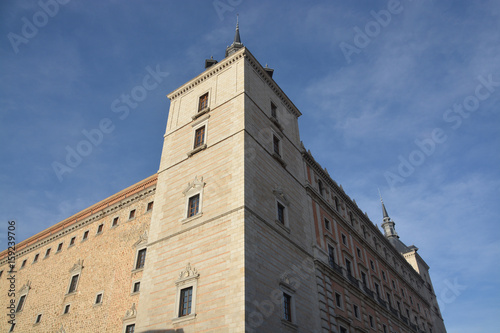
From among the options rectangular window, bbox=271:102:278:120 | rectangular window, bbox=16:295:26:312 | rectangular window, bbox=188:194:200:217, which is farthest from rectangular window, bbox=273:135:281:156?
rectangular window, bbox=16:295:26:312

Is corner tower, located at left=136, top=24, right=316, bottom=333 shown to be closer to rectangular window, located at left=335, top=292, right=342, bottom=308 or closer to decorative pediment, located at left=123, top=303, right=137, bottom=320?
decorative pediment, located at left=123, top=303, right=137, bottom=320

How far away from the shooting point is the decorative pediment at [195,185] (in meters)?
22.1

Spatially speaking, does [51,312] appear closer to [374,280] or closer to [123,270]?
[123,270]

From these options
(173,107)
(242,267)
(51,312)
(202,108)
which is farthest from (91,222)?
(242,267)

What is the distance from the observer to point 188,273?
1909 cm

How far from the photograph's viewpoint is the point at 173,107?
29.3m

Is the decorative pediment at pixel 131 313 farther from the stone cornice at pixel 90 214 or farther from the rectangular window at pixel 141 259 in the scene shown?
the stone cornice at pixel 90 214

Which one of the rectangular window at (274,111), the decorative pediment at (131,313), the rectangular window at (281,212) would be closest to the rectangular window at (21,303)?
the decorative pediment at (131,313)

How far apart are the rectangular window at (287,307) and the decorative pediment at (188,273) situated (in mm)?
4676

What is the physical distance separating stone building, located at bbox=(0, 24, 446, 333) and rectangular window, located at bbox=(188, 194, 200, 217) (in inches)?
3.6

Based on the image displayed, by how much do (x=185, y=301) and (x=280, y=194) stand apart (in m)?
8.41

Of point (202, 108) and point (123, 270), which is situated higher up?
point (202, 108)

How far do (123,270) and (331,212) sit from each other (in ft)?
52.2

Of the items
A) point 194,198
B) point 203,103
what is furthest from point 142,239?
point 203,103
